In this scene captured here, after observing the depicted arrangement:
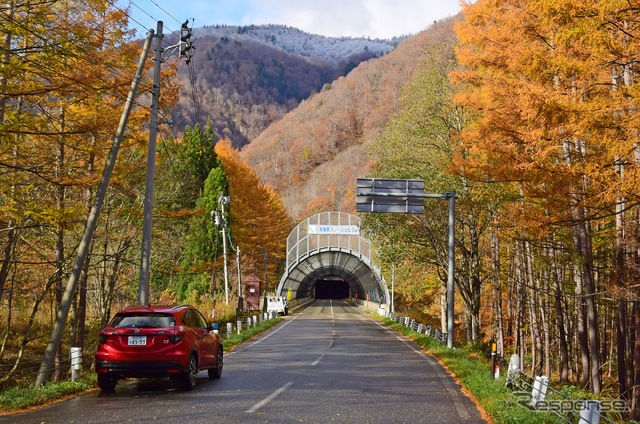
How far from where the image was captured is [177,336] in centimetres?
941

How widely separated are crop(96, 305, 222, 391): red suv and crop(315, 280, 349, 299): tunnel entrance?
114568 millimetres

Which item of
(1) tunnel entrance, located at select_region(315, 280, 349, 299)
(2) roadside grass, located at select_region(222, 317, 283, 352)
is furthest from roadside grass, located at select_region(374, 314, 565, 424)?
(1) tunnel entrance, located at select_region(315, 280, 349, 299)

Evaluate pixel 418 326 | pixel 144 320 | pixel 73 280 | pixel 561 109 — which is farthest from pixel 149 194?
pixel 418 326

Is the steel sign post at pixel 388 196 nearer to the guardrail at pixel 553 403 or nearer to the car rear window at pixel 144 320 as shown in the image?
the guardrail at pixel 553 403

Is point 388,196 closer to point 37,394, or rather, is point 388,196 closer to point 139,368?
point 139,368

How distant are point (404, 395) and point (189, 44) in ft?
37.7

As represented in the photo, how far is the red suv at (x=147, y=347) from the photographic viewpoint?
9188 mm

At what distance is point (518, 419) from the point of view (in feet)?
23.9

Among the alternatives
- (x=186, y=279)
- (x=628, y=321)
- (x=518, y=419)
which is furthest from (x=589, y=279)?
(x=186, y=279)

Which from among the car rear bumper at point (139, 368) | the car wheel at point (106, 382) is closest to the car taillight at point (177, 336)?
the car rear bumper at point (139, 368)

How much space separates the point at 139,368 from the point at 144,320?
33.8 inches

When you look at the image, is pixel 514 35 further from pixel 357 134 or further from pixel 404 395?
pixel 357 134

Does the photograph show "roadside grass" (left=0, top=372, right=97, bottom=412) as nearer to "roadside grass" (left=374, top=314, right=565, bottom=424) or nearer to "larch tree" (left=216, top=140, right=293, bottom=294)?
"roadside grass" (left=374, top=314, right=565, bottom=424)

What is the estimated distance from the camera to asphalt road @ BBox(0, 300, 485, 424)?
7402 mm
